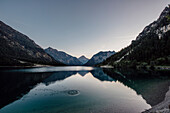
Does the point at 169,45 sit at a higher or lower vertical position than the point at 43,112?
higher

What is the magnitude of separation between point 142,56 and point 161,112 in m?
193

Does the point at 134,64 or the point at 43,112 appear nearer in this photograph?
the point at 43,112

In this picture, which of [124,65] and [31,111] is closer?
[31,111]

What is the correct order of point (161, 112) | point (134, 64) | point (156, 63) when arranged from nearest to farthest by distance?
point (161, 112), point (156, 63), point (134, 64)

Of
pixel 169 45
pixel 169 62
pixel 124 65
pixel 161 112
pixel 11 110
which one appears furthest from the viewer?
pixel 124 65

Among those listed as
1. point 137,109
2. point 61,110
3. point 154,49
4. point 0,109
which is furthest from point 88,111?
point 154,49

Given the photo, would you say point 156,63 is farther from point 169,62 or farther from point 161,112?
point 161,112

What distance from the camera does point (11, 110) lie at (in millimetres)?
19891

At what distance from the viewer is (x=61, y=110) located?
1945 cm

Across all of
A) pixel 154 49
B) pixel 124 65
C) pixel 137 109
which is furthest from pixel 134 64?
pixel 137 109

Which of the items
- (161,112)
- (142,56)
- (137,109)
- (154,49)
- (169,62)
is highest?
(154,49)

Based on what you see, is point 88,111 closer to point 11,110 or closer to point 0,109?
point 11,110

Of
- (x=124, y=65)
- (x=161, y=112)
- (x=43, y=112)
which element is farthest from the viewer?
(x=124, y=65)

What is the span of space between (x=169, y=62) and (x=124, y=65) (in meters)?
82.9
